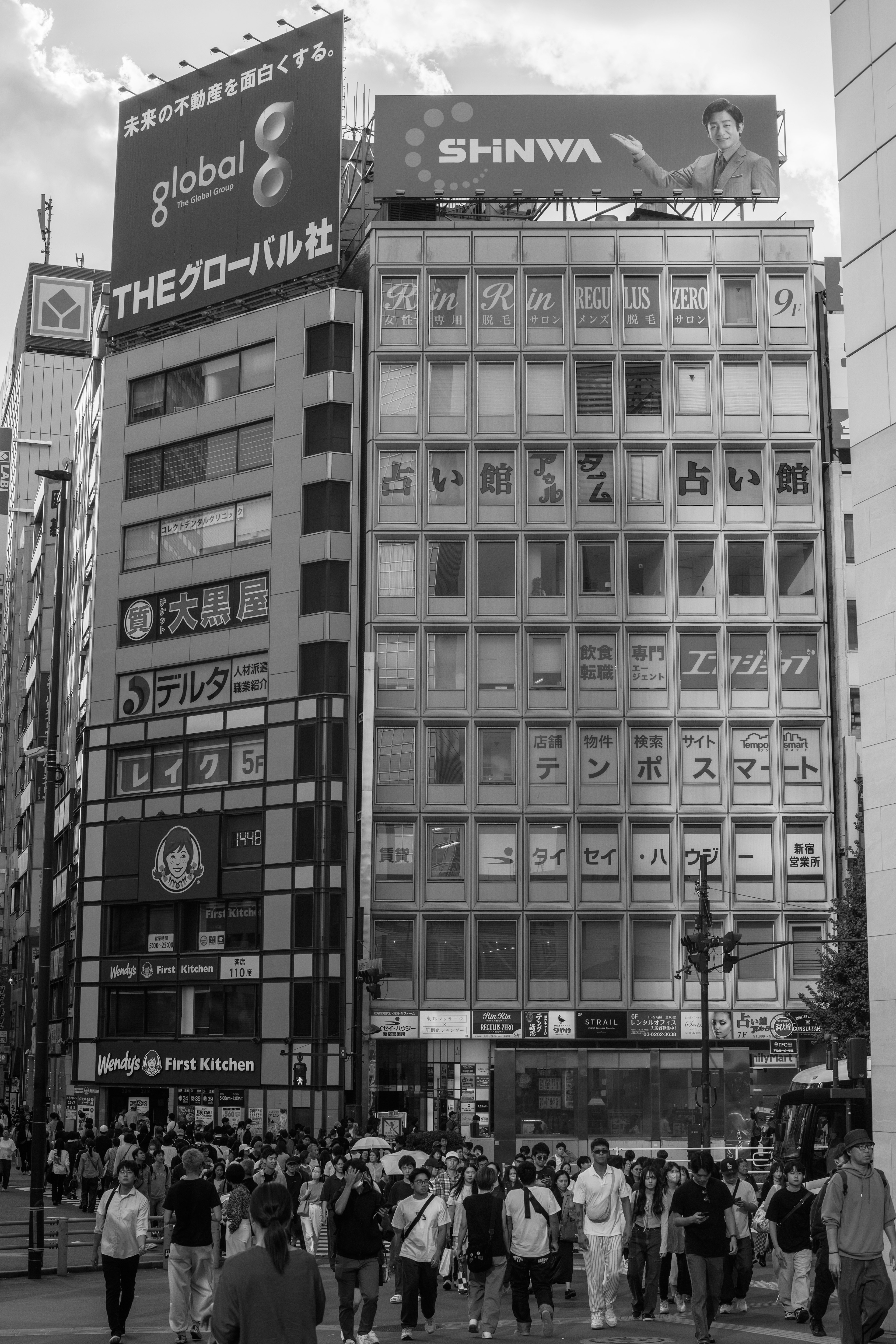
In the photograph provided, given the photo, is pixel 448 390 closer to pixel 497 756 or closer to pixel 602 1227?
pixel 497 756

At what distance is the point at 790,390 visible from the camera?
59531 mm

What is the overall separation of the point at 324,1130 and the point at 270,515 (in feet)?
71.9

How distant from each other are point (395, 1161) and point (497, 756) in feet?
101

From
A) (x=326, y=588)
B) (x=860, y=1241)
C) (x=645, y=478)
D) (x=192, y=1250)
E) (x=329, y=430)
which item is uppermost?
(x=329, y=430)

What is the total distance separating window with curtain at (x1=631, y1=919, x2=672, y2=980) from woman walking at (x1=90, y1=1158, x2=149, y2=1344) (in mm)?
40343

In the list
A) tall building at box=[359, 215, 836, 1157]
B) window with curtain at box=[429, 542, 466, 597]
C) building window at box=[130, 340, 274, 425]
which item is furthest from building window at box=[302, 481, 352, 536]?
building window at box=[130, 340, 274, 425]

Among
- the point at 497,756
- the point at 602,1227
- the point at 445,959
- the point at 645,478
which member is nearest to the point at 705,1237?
the point at 602,1227

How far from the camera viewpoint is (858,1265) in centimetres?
1448

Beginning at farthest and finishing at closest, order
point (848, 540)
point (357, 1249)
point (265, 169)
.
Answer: point (265, 169)
point (848, 540)
point (357, 1249)

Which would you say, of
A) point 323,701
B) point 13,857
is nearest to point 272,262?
point 323,701

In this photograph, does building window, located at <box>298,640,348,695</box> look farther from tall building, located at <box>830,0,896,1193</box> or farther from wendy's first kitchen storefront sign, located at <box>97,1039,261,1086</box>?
tall building, located at <box>830,0,896,1193</box>

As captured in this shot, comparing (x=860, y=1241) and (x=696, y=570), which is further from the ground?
(x=696, y=570)

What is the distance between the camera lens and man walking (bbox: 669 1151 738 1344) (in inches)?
667

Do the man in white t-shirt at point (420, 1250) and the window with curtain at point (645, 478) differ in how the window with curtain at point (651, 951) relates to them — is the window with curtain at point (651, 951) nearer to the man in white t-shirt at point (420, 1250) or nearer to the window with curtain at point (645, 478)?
the window with curtain at point (645, 478)
